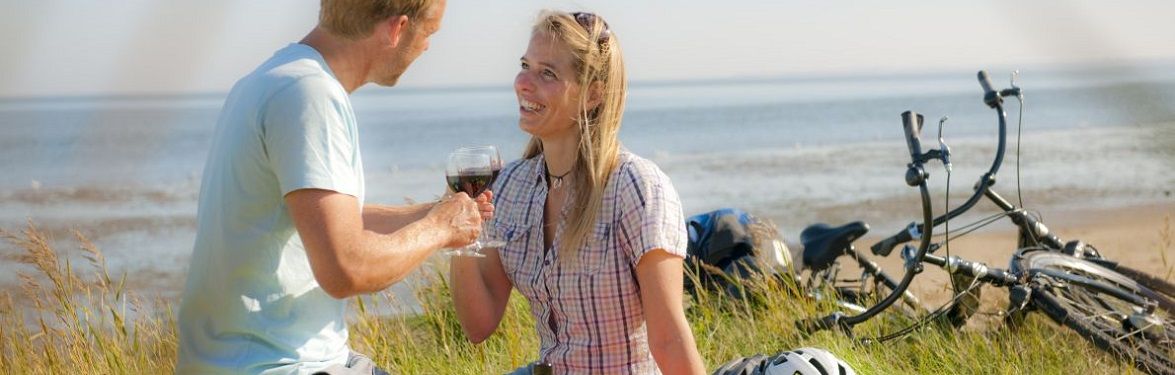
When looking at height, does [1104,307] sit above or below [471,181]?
below

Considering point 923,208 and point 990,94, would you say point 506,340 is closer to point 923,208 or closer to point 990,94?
point 923,208

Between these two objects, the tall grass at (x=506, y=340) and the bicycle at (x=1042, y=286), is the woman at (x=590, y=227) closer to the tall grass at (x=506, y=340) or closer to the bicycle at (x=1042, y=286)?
the bicycle at (x=1042, y=286)

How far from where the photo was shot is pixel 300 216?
271 cm

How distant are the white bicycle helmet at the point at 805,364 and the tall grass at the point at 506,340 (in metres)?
Result: 1.55

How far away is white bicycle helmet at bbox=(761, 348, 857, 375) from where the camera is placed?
3.30 m

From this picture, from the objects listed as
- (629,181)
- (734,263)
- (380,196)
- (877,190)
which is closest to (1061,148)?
(877,190)

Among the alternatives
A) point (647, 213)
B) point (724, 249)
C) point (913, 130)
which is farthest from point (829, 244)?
point (647, 213)

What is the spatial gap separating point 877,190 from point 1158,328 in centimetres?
1056

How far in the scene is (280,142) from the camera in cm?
273

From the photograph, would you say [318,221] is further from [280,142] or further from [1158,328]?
[1158,328]

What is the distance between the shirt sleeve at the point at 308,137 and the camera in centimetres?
269

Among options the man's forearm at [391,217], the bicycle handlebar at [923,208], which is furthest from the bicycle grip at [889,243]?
the man's forearm at [391,217]

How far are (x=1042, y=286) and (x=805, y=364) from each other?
6.27 ft

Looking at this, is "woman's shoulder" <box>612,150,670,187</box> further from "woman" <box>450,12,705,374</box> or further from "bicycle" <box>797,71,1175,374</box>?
"bicycle" <box>797,71,1175,374</box>
